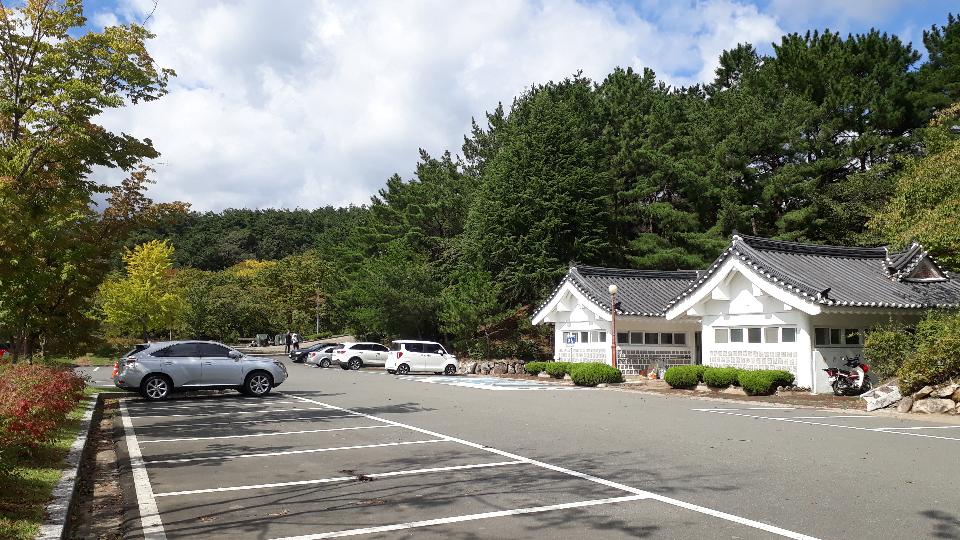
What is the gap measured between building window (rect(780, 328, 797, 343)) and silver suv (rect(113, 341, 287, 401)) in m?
15.7

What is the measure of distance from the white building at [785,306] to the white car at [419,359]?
7.96m

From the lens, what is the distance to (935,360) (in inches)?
637

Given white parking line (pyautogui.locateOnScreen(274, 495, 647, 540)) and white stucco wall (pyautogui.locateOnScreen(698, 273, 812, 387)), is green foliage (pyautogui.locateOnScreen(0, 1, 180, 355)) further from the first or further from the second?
white stucco wall (pyautogui.locateOnScreen(698, 273, 812, 387))

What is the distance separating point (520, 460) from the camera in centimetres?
955

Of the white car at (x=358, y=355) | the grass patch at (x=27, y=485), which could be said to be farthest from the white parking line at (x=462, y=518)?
the white car at (x=358, y=355)

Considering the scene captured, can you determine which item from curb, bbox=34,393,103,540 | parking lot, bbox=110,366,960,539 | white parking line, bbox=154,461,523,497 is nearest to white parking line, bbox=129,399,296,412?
parking lot, bbox=110,366,960,539

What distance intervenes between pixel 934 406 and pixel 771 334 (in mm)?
7235

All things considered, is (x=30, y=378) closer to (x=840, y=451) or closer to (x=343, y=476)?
(x=343, y=476)

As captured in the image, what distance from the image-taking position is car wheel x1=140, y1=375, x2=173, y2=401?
60.7ft

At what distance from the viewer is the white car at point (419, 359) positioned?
33.4 m

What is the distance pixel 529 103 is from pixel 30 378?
134 ft

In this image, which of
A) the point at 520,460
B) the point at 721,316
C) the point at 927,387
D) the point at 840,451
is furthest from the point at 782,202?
the point at 520,460

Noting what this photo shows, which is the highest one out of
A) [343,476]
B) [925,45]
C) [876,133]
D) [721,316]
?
[925,45]

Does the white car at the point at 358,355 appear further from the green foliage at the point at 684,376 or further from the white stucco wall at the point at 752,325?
the white stucco wall at the point at 752,325
